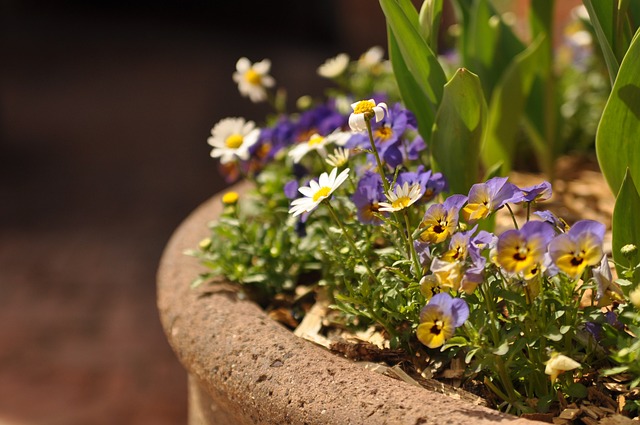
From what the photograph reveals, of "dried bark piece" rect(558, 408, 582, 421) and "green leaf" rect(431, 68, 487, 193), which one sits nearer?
"dried bark piece" rect(558, 408, 582, 421)

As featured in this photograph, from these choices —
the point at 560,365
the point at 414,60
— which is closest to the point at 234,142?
the point at 414,60

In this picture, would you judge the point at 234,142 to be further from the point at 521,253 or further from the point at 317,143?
the point at 521,253

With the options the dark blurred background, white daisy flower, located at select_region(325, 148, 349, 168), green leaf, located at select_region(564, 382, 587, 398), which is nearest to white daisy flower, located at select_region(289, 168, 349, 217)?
white daisy flower, located at select_region(325, 148, 349, 168)

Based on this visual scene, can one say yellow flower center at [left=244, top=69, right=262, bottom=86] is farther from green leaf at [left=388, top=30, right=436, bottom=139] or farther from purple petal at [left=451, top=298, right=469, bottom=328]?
purple petal at [left=451, top=298, right=469, bottom=328]

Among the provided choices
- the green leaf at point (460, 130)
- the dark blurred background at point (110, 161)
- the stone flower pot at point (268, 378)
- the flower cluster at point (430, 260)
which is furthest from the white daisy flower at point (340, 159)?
the dark blurred background at point (110, 161)

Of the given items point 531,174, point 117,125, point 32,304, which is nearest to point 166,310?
point 531,174

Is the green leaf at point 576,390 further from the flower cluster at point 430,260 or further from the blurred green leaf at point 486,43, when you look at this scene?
the blurred green leaf at point 486,43
